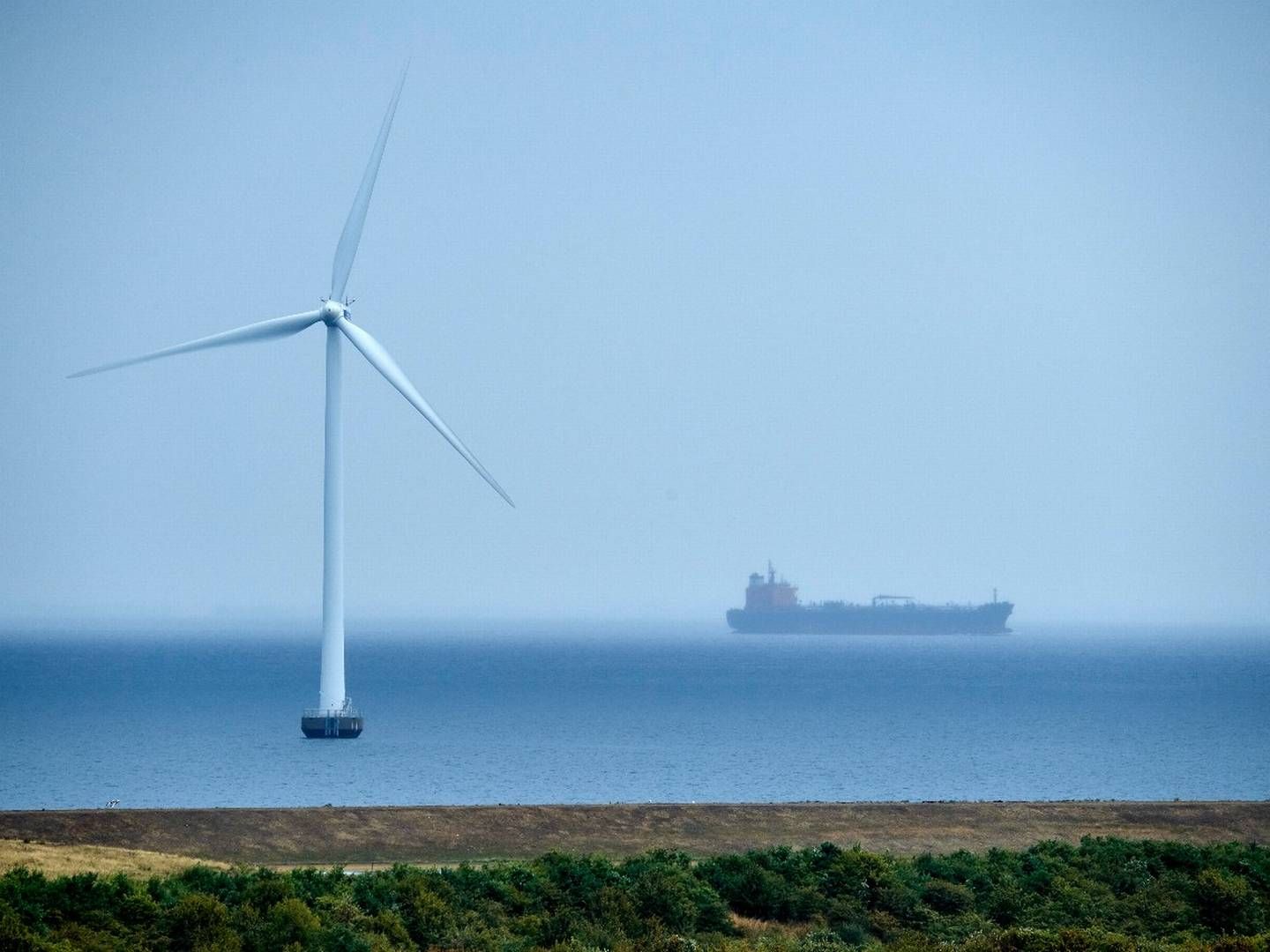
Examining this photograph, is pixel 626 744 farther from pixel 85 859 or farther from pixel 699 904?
pixel 699 904

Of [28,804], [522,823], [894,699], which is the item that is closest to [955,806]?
[522,823]

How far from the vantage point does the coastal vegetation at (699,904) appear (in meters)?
25.8

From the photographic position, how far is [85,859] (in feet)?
109

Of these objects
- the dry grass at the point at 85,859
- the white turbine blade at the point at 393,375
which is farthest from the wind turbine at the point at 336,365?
the dry grass at the point at 85,859

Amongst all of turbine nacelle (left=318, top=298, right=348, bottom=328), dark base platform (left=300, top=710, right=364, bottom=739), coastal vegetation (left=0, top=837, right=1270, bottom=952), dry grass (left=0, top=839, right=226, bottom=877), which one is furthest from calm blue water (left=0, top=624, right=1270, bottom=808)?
coastal vegetation (left=0, top=837, right=1270, bottom=952)

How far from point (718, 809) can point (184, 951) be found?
→ 1761 centimetres

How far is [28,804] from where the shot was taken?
2874 inches

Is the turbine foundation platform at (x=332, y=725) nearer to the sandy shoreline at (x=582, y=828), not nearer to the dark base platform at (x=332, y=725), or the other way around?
the dark base platform at (x=332, y=725)

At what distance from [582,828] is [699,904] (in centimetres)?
961

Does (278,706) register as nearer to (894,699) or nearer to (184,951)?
(894,699)

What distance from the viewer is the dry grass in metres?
31.8

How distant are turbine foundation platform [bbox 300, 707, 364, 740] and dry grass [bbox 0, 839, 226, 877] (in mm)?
54909

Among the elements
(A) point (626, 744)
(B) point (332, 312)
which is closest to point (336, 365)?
(B) point (332, 312)

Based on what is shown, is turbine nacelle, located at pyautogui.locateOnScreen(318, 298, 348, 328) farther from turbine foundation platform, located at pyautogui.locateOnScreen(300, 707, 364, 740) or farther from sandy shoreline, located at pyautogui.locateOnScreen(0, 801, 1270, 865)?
sandy shoreline, located at pyautogui.locateOnScreen(0, 801, 1270, 865)
